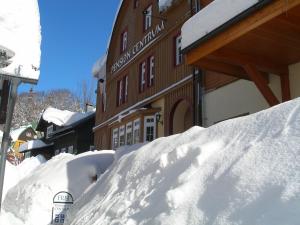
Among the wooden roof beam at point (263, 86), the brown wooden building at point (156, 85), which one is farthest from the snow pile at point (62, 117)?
the wooden roof beam at point (263, 86)

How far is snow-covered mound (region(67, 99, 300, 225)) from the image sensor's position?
293 centimetres

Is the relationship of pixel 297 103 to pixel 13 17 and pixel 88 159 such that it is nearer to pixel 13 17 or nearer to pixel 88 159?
pixel 13 17

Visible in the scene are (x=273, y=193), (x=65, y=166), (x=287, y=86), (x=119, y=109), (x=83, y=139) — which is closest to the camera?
(x=273, y=193)

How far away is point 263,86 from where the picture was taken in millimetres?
7926

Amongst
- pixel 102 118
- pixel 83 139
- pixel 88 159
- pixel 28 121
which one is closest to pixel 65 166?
pixel 88 159

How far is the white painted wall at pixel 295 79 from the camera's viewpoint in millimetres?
8445

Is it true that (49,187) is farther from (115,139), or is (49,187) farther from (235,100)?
(115,139)

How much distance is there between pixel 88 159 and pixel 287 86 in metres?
5.23

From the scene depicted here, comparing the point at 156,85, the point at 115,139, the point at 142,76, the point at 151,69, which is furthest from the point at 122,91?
the point at 156,85

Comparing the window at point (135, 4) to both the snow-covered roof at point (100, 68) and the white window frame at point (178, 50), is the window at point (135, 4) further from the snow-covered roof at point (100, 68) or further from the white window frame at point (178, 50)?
the white window frame at point (178, 50)

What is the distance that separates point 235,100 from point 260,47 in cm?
308

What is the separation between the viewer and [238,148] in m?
3.89

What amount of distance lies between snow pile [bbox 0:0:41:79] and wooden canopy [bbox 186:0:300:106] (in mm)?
3479

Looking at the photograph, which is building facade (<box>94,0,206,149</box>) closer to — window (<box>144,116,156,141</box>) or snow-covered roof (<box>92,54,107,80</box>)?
window (<box>144,116,156,141</box>)
